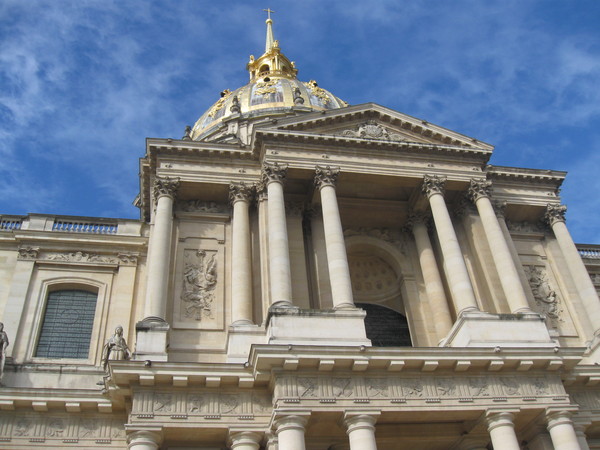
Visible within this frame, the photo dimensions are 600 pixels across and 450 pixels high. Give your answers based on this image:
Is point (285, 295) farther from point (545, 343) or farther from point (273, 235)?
point (545, 343)

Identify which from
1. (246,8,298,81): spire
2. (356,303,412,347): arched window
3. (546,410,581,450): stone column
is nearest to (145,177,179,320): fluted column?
(356,303,412,347): arched window

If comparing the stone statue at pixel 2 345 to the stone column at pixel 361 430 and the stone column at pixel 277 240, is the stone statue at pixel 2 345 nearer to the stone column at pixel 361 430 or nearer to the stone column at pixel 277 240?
the stone column at pixel 277 240

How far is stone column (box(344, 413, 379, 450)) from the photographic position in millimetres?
16406

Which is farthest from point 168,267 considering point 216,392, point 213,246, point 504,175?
point 504,175

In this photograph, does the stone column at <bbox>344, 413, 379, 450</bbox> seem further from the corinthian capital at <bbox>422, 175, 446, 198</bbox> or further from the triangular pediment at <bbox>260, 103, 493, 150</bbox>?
the triangular pediment at <bbox>260, 103, 493, 150</bbox>

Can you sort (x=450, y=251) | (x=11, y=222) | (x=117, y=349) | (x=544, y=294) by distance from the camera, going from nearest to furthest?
(x=117, y=349), (x=450, y=251), (x=544, y=294), (x=11, y=222)

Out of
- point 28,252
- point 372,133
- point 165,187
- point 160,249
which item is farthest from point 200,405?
point 372,133

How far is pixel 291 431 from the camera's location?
16234mm

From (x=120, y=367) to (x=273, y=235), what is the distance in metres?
6.62

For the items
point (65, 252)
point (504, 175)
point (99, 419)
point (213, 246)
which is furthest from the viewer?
point (504, 175)

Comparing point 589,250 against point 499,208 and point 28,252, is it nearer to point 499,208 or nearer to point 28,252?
point 499,208

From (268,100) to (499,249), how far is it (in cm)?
2316

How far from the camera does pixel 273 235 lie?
2103 centimetres

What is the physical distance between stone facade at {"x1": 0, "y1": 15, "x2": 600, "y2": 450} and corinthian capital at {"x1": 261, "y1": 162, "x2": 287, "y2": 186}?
0.19 feet
